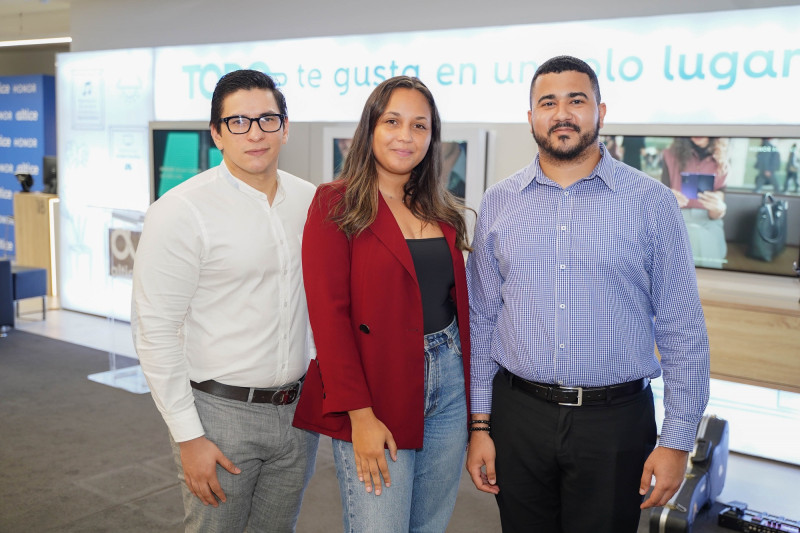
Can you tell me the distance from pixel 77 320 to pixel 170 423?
6.84 m

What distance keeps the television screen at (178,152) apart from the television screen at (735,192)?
3.95 metres

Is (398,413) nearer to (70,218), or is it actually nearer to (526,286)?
(526,286)

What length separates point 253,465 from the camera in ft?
6.74

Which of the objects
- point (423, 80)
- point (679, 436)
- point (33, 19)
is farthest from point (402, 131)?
point (33, 19)

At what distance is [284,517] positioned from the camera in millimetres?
2152

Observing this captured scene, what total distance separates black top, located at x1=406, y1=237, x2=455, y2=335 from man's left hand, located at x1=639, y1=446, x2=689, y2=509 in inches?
25.8

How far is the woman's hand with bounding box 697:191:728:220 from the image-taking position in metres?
4.55

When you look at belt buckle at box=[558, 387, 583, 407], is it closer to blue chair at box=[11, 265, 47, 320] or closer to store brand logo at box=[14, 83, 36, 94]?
blue chair at box=[11, 265, 47, 320]

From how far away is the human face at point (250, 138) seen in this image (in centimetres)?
200

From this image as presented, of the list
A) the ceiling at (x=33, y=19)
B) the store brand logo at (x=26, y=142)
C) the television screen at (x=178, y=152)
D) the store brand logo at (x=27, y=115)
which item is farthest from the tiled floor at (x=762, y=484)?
the store brand logo at (x=27, y=115)

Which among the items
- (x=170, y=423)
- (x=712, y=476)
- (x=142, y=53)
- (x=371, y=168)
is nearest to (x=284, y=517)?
(x=170, y=423)

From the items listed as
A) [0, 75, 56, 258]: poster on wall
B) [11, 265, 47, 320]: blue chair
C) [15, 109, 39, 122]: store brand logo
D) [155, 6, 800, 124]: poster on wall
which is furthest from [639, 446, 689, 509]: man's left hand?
[15, 109, 39, 122]: store brand logo

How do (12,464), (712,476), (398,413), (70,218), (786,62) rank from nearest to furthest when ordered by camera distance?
1. (398,413)
2. (712,476)
3. (12,464)
4. (786,62)
5. (70,218)

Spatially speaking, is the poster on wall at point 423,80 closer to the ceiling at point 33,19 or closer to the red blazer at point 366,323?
the ceiling at point 33,19
